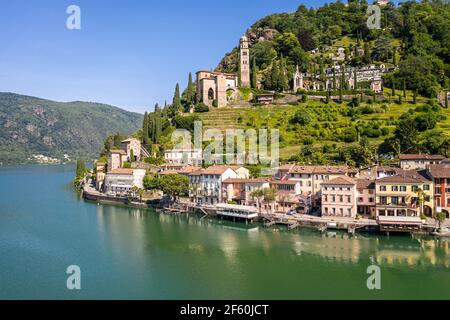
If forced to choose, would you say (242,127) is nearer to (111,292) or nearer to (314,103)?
(314,103)

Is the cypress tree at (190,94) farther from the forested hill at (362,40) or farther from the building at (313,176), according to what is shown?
the building at (313,176)

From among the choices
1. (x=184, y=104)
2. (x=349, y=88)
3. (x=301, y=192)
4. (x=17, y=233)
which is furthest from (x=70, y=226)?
(x=349, y=88)

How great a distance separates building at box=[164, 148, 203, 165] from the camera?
72125mm

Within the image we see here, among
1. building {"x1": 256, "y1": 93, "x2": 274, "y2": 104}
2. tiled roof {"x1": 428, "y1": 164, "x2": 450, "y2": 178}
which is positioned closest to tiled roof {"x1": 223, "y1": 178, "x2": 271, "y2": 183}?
tiled roof {"x1": 428, "y1": 164, "x2": 450, "y2": 178}

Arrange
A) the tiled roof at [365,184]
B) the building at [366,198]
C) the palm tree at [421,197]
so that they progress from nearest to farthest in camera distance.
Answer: the palm tree at [421,197] → the building at [366,198] → the tiled roof at [365,184]

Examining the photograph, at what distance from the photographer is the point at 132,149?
79.4 m

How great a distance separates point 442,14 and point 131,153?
9761 cm

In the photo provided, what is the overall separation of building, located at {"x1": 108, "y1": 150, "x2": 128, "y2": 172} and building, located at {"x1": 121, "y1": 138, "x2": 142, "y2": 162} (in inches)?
63.8

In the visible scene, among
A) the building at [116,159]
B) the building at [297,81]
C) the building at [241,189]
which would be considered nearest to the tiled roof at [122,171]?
the building at [116,159]

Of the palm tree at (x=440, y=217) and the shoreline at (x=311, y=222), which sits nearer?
the palm tree at (x=440, y=217)

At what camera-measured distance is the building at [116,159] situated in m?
75.4

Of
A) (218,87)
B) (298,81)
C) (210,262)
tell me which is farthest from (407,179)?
(298,81)

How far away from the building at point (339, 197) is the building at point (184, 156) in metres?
31.5
